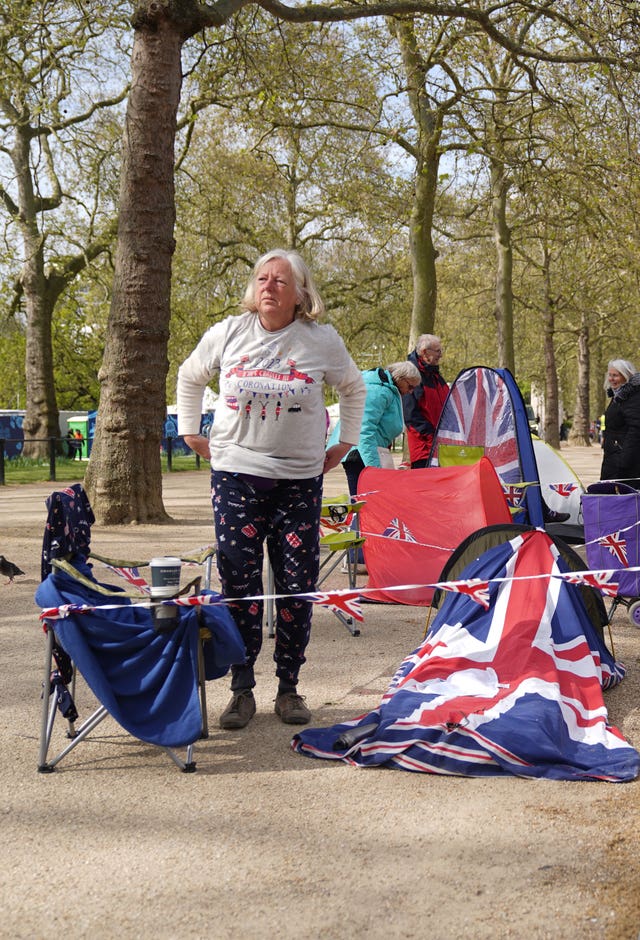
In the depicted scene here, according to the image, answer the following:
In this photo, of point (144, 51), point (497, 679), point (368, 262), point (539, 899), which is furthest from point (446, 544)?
point (368, 262)

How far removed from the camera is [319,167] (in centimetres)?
2092

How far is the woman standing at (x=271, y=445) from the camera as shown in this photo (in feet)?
14.7

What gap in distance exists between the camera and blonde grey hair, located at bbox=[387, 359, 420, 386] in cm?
878

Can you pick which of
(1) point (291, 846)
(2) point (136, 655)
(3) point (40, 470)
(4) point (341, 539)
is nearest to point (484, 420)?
(4) point (341, 539)

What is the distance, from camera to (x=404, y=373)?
8781 mm

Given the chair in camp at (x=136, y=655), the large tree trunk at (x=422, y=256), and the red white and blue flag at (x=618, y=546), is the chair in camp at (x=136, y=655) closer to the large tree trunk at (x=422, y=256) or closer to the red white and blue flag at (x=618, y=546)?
the red white and blue flag at (x=618, y=546)

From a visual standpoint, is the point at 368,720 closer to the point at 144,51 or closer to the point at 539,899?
the point at 539,899

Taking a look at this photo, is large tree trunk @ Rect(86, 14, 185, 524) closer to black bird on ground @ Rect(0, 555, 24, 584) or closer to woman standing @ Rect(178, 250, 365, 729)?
black bird on ground @ Rect(0, 555, 24, 584)

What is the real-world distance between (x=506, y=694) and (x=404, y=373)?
4.67m

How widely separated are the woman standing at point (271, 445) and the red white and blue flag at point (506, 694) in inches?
21.5

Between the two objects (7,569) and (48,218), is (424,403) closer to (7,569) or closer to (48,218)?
(7,569)

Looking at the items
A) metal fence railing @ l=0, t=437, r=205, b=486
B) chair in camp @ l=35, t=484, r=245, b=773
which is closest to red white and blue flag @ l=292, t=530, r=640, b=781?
chair in camp @ l=35, t=484, r=245, b=773

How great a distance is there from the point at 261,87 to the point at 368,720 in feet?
43.0

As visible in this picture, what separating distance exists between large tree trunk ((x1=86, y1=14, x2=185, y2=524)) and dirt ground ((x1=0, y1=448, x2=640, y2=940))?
682 cm
